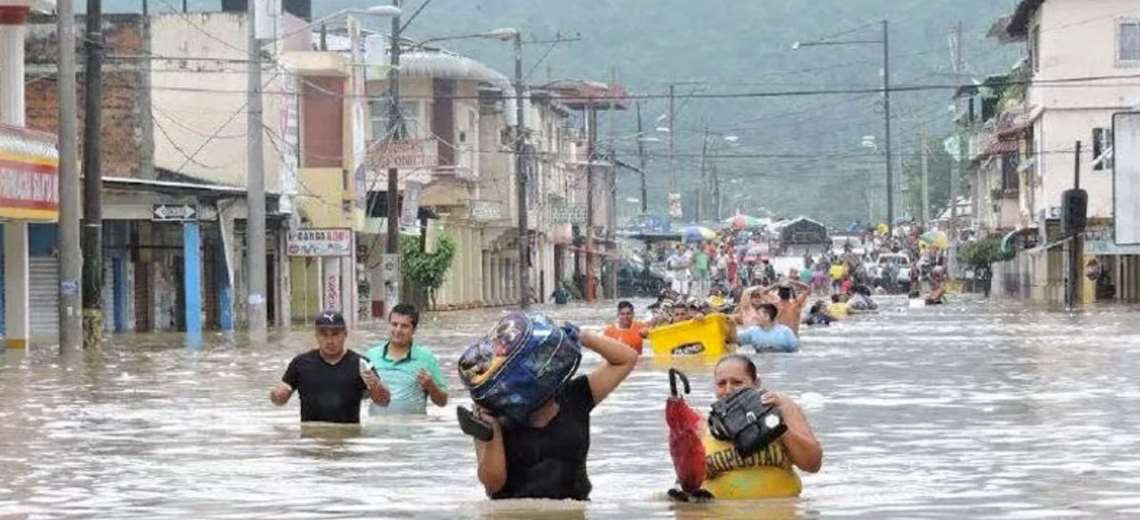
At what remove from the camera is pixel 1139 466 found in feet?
59.6

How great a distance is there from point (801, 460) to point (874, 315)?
57518 mm

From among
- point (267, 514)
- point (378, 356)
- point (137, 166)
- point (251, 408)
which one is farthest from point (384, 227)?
point (267, 514)

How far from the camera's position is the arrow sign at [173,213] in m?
57.7

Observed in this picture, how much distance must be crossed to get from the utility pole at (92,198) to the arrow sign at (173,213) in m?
12.6

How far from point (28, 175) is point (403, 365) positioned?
86.4 ft

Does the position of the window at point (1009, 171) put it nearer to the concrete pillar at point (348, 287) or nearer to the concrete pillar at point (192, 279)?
the concrete pillar at point (348, 287)

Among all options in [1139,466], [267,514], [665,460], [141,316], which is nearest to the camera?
[267,514]

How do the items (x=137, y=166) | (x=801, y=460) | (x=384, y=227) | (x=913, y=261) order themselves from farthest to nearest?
(x=913, y=261)
(x=384, y=227)
(x=137, y=166)
(x=801, y=460)

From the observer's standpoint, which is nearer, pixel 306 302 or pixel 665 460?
pixel 665 460

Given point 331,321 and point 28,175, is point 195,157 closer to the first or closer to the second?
point 28,175

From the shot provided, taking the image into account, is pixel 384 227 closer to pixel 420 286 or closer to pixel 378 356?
pixel 420 286

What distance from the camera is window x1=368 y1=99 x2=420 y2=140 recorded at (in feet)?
308

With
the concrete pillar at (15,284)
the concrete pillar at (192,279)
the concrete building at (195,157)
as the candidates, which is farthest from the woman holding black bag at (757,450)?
the concrete pillar at (192,279)

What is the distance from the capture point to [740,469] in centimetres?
1438
